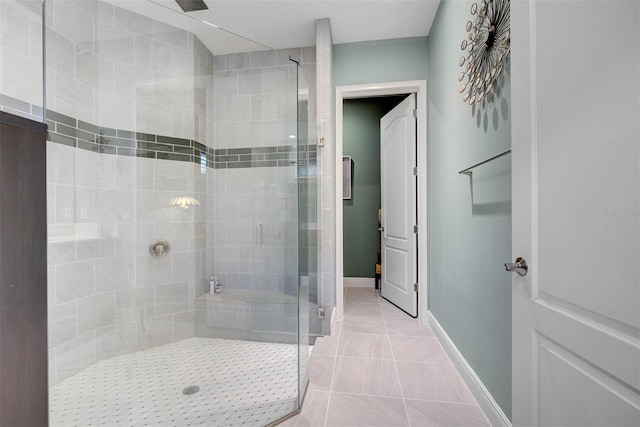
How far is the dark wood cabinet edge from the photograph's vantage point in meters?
0.83

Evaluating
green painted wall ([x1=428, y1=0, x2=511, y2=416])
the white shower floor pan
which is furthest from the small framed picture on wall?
the white shower floor pan

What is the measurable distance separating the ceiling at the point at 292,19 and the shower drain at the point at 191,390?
2.25 meters

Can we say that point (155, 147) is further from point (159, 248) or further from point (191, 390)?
point (191, 390)

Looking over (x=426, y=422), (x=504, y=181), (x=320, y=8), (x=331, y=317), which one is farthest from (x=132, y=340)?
(x=320, y=8)

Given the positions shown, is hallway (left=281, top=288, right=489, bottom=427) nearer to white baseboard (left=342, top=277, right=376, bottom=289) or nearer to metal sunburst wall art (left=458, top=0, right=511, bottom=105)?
white baseboard (left=342, top=277, right=376, bottom=289)

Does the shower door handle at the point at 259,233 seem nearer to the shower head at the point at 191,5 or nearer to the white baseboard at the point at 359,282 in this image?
the shower head at the point at 191,5

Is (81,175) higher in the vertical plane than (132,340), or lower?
higher

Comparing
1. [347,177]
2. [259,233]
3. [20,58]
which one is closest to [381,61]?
[347,177]

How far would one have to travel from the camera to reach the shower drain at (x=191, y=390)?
1432mm

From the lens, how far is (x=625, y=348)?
576mm

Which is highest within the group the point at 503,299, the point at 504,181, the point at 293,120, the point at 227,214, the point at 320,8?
the point at 320,8

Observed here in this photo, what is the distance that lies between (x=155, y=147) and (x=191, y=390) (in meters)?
1.58

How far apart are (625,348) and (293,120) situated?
1.88m

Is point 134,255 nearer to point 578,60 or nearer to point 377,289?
point 578,60
